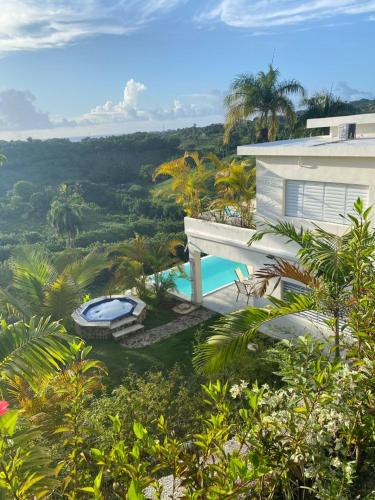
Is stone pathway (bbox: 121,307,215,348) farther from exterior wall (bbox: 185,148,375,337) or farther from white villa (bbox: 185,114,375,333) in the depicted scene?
white villa (bbox: 185,114,375,333)

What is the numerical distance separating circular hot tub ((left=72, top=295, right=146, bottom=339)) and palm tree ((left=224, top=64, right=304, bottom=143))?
10.9 m

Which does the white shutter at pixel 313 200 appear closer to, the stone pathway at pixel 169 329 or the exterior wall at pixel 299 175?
the exterior wall at pixel 299 175

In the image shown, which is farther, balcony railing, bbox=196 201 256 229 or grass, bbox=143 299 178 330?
grass, bbox=143 299 178 330

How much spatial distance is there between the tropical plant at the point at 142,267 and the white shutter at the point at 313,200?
300 inches

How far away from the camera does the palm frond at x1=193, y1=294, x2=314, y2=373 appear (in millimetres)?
5543

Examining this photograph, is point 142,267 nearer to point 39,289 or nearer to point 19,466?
point 39,289

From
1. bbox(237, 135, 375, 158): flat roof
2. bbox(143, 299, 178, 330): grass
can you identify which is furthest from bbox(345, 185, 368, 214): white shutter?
bbox(143, 299, 178, 330): grass

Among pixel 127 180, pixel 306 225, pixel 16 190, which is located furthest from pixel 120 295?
pixel 127 180

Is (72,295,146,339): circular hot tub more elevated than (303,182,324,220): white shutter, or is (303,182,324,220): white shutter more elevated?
(303,182,324,220): white shutter

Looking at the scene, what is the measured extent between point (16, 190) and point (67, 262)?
48.1m

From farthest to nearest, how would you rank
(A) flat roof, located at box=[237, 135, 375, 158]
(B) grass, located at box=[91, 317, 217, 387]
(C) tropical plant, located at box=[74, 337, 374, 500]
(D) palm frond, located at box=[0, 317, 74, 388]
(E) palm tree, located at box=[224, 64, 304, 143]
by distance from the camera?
1. (E) palm tree, located at box=[224, 64, 304, 143]
2. (B) grass, located at box=[91, 317, 217, 387]
3. (A) flat roof, located at box=[237, 135, 375, 158]
4. (D) palm frond, located at box=[0, 317, 74, 388]
5. (C) tropical plant, located at box=[74, 337, 374, 500]

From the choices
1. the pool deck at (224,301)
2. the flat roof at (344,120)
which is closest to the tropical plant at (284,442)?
the pool deck at (224,301)

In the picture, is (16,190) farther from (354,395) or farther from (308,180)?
(354,395)

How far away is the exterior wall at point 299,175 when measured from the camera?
29.1ft
